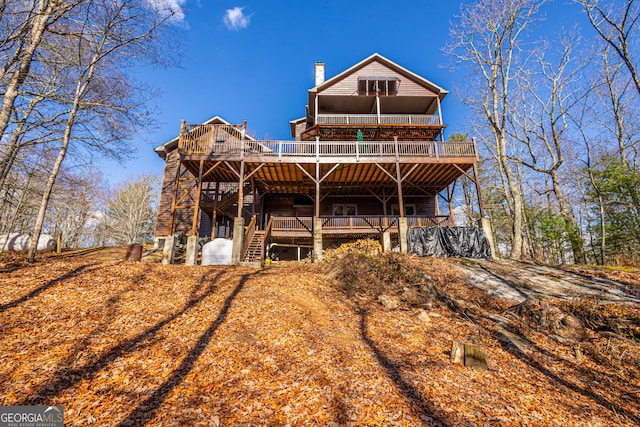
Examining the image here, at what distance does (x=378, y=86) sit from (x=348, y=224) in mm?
12491

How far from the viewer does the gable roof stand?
21.0m

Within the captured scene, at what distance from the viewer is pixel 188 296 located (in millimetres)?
7512

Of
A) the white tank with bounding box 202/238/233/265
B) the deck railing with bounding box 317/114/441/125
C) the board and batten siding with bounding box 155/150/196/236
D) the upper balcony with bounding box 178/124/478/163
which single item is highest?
the deck railing with bounding box 317/114/441/125

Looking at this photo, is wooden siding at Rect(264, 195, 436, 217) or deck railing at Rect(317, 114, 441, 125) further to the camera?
wooden siding at Rect(264, 195, 436, 217)

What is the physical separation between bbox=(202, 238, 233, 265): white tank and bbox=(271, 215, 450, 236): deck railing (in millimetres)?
3461

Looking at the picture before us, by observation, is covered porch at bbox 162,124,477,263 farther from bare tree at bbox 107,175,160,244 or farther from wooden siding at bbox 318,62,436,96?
bare tree at bbox 107,175,160,244

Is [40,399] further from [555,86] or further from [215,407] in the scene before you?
[555,86]

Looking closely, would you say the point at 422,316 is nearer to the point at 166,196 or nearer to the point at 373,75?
the point at 166,196

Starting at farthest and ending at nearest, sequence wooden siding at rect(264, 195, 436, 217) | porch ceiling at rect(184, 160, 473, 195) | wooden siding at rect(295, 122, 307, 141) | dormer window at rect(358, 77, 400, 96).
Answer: wooden siding at rect(295, 122, 307, 141) < dormer window at rect(358, 77, 400, 96) < wooden siding at rect(264, 195, 436, 217) < porch ceiling at rect(184, 160, 473, 195)

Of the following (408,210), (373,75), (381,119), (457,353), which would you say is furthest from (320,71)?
(457,353)

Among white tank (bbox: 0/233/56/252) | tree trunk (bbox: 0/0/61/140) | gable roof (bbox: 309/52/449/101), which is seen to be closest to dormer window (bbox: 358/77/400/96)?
gable roof (bbox: 309/52/449/101)

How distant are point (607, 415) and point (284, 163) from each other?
14.5m

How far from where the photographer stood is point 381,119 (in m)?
20.6

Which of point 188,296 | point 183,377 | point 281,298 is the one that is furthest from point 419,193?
point 183,377
